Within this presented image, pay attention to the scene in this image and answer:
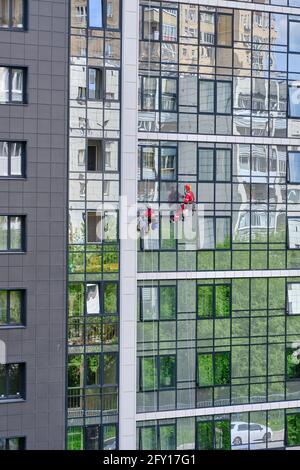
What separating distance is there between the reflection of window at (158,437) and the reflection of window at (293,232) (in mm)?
5850

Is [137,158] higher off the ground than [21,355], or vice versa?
[137,158]

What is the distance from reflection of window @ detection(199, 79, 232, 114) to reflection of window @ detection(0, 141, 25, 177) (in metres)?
4.99

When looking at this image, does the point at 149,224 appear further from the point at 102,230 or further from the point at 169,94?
the point at 169,94

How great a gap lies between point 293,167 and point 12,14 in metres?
8.55

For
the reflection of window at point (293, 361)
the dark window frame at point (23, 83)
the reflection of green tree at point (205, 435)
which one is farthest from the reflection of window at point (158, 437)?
the dark window frame at point (23, 83)

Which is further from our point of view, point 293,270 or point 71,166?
point 293,270

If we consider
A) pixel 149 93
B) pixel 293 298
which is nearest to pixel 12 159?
pixel 149 93

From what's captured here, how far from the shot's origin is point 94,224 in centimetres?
2500

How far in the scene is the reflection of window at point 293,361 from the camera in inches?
1085

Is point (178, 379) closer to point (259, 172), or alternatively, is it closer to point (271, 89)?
point (259, 172)

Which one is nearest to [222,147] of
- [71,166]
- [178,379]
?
[71,166]

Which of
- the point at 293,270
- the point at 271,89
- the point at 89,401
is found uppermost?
the point at 271,89

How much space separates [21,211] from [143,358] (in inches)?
202

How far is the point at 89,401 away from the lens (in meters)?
25.2
